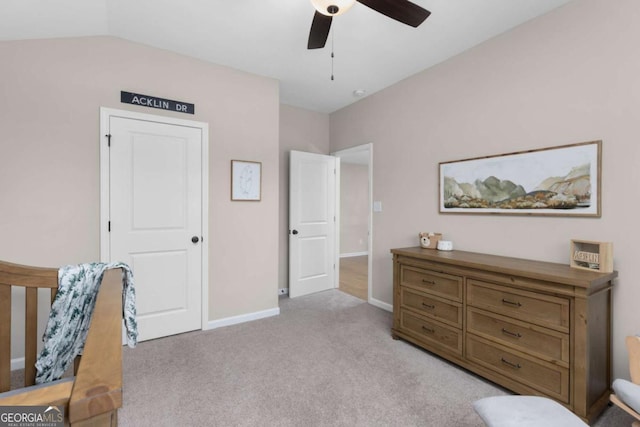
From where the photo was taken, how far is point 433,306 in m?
2.54

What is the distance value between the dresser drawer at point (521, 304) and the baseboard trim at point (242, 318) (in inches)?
85.3

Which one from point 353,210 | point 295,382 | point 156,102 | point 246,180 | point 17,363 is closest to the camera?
point 295,382

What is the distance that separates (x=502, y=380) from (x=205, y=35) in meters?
3.57

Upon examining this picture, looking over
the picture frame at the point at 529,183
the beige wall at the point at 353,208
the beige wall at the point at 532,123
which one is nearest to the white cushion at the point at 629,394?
the beige wall at the point at 532,123

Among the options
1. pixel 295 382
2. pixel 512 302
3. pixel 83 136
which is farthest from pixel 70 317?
pixel 512 302

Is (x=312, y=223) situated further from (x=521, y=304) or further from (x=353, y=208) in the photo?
(x=353, y=208)

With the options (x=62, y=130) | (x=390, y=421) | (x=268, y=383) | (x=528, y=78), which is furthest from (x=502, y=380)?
(x=62, y=130)

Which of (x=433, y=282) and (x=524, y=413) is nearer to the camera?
(x=524, y=413)

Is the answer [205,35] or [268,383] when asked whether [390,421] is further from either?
[205,35]

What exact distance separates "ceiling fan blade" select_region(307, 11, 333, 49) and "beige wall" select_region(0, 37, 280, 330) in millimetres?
1461

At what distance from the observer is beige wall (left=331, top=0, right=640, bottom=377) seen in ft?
6.33

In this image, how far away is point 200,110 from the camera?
9.95ft

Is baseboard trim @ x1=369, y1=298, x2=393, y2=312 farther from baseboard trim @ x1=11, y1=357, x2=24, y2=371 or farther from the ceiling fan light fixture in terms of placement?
baseboard trim @ x1=11, y1=357, x2=24, y2=371

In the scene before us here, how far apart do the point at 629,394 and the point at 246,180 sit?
321 cm
